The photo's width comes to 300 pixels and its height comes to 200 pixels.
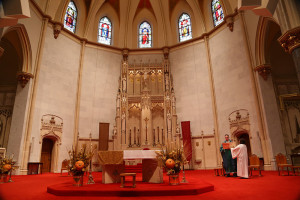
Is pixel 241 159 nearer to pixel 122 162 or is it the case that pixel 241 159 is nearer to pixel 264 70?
pixel 122 162

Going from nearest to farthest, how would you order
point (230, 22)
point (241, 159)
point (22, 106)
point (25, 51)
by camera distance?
point (241, 159) < point (22, 106) < point (25, 51) < point (230, 22)

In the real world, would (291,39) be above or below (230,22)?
below

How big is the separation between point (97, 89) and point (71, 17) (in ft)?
20.2

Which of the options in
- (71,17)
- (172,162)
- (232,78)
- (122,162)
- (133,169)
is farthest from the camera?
(71,17)

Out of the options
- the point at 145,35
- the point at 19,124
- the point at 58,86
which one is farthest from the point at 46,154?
the point at 145,35

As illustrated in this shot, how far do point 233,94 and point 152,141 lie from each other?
6.75 meters

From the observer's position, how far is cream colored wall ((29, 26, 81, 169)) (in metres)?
14.1

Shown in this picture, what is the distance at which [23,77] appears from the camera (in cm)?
1323

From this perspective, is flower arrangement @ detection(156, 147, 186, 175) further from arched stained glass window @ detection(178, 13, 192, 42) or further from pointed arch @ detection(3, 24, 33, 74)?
arched stained glass window @ detection(178, 13, 192, 42)

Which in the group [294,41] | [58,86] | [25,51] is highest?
[25,51]

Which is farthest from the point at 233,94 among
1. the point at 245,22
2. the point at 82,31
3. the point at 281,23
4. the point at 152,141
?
the point at 82,31

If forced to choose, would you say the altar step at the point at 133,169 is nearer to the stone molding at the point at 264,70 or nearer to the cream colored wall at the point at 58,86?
the cream colored wall at the point at 58,86

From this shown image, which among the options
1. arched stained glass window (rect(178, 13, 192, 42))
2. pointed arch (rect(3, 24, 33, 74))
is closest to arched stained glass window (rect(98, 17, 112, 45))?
arched stained glass window (rect(178, 13, 192, 42))

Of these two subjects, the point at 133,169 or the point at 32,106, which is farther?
the point at 133,169
